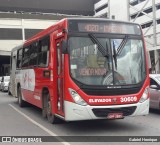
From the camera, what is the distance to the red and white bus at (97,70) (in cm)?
885

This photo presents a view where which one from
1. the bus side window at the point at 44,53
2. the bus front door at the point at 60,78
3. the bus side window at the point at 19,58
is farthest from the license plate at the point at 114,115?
the bus side window at the point at 19,58

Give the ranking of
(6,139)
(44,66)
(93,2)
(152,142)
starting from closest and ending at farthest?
(152,142), (6,139), (44,66), (93,2)

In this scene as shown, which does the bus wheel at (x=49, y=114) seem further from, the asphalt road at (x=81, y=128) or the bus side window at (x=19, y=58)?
the bus side window at (x=19, y=58)

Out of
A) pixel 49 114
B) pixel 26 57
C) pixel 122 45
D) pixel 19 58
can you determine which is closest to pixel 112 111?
pixel 122 45

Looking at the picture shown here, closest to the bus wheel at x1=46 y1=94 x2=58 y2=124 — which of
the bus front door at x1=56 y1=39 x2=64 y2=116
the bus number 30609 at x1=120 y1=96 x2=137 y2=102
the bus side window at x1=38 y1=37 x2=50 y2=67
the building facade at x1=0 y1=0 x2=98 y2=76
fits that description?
the bus front door at x1=56 y1=39 x2=64 y2=116

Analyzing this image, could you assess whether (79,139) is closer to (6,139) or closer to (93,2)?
(6,139)

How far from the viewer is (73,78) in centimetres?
893

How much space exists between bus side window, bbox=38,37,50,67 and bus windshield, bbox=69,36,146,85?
206 centimetres

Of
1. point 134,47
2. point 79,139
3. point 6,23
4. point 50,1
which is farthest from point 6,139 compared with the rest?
point 50,1

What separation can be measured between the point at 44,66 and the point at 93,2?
267 feet

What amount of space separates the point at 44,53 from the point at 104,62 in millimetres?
2849

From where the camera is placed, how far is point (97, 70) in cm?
906

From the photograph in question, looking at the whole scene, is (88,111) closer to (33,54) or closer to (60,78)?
(60,78)

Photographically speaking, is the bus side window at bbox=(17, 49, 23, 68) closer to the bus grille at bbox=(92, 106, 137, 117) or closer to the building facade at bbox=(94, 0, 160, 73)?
the bus grille at bbox=(92, 106, 137, 117)
